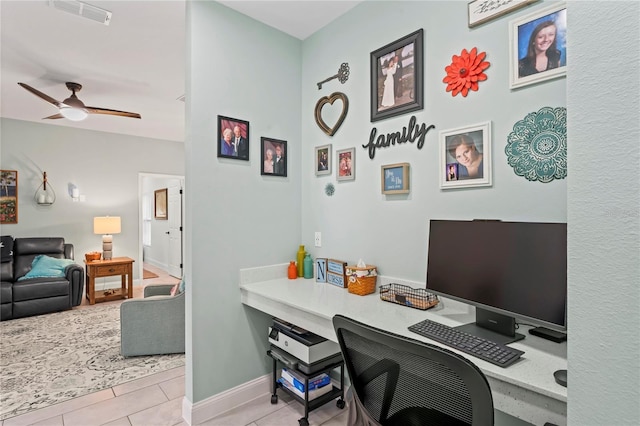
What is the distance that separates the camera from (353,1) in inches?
87.2

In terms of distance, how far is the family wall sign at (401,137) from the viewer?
6.18 ft

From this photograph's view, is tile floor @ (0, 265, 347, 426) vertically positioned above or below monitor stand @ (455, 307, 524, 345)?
below

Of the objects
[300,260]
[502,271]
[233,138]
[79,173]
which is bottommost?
[300,260]

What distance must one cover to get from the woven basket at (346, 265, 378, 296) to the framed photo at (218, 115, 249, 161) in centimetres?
Result: 109

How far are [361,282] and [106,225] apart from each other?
472 centimetres

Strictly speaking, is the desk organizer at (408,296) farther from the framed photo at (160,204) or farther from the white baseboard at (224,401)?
the framed photo at (160,204)

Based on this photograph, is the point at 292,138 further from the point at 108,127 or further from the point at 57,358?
the point at 108,127

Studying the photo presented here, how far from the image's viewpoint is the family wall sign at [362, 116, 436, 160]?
74.1 inches

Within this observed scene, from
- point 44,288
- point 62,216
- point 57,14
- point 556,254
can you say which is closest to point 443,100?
point 556,254

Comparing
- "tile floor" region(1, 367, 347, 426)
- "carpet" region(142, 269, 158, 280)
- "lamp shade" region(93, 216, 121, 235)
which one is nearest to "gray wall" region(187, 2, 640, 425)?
"tile floor" region(1, 367, 347, 426)

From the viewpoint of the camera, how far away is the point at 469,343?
1.21 metres

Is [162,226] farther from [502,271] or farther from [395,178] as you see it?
[502,271]

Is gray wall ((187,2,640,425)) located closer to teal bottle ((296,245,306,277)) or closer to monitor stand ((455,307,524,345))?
teal bottle ((296,245,306,277))

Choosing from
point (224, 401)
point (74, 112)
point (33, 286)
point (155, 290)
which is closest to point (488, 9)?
point (224, 401)
